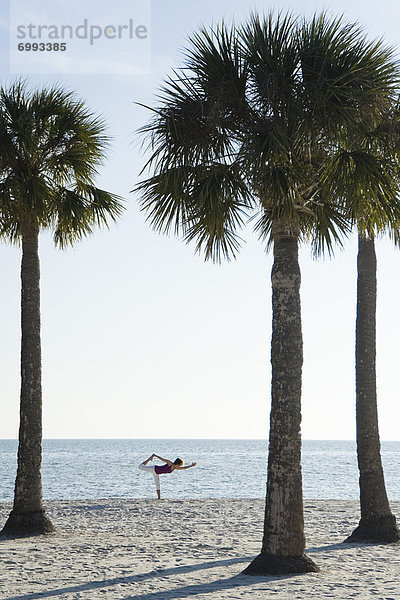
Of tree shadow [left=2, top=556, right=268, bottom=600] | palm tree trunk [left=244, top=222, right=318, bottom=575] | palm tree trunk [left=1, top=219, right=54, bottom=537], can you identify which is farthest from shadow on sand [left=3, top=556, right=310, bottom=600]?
palm tree trunk [left=1, top=219, right=54, bottom=537]

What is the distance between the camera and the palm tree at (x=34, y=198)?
14352mm

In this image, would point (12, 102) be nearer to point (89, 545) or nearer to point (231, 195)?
point (231, 195)

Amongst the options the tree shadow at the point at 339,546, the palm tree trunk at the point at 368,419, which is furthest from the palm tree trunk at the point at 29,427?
the palm tree trunk at the point at 368,419

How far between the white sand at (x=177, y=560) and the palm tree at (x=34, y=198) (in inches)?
52.5

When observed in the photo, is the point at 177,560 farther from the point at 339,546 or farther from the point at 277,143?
the point at 277,143

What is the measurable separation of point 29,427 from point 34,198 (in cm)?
424

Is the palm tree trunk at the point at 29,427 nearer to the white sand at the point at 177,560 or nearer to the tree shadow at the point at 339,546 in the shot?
the white sand at the point at 177,560

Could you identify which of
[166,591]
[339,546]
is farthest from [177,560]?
[339,546]

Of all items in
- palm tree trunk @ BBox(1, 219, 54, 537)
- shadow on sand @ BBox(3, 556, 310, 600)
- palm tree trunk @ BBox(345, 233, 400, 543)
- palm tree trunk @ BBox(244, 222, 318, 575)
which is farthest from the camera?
palm tree trunk @ BBox(1, 219, 54, 537)

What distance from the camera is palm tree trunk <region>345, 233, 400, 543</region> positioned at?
530 inches

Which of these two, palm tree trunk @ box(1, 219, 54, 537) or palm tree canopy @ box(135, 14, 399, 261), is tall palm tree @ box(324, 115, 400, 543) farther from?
palm tree trunk @ box(1, 219, 54, 537)

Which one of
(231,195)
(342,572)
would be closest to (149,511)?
(342,572)

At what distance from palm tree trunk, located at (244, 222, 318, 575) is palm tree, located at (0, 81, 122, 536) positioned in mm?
5486

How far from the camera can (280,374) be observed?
34.8 feet
